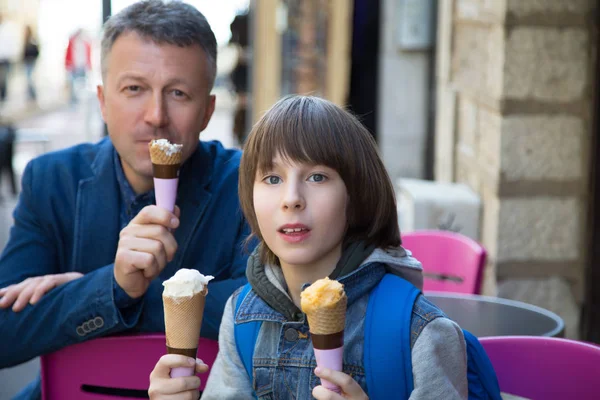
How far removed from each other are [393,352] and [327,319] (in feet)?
0.64

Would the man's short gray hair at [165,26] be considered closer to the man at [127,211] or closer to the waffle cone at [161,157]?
the man at [127,211]

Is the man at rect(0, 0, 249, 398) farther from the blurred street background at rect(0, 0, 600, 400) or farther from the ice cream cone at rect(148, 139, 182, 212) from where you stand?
the blurred street background at rect(0, 0, 600, 400)

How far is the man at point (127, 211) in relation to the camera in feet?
7.57

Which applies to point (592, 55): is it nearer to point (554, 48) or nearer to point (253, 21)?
point (554, 48)

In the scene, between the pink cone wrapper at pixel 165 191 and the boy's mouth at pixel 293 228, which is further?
the pink cone wrapper at pixel 165 191

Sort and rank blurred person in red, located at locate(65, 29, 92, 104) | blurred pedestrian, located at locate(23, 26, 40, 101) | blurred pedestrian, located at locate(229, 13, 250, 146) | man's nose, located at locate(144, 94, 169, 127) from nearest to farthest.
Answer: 1. man's nose, located at locate(144, 94, 169, 127)
2. blurred pedestrian, located at locate(229, 13, 250, 146)
3. blurred person in red, located at locate(65, 29, 92, 104)
4. blurred pedestrian, located at locate(23, 26, 40, 101)

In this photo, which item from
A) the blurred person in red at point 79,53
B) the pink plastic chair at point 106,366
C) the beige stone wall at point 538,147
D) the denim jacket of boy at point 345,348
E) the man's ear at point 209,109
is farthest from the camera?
the blurred person in red at point 79,53

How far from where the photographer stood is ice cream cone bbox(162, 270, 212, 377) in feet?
5.80

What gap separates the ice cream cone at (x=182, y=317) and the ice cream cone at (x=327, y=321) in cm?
25

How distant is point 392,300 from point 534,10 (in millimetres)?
Answer: 3187

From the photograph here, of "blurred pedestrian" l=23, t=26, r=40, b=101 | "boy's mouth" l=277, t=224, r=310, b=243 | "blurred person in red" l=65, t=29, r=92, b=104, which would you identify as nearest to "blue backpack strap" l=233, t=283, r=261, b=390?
"boy's mouth" l=277, t=224, r=310, b=243

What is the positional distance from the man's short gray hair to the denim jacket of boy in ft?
2.42

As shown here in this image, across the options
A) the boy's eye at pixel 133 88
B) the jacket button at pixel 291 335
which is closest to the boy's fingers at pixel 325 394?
the jacket button at pixel 291 335

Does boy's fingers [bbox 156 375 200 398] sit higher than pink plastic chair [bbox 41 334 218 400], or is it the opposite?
boy's fingers [bbox 156 375 200 398]
